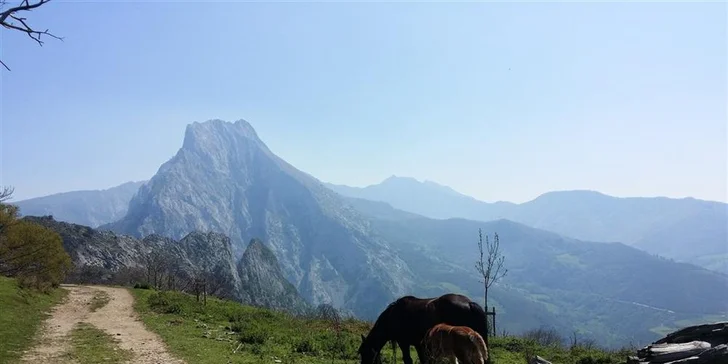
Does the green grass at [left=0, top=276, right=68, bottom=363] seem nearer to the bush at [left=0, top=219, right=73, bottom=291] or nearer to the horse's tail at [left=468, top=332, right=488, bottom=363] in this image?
the bush at [left=0, top=219, right=73, bottom=291]

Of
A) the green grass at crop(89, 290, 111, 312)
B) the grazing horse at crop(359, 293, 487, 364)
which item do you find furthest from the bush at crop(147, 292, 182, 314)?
the grazing horse at crop(359, 293, 487, 364)

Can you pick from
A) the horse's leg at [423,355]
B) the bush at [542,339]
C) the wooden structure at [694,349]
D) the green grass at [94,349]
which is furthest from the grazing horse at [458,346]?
the bush at [542,339]

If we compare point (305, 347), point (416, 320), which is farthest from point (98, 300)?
point (416, 320)

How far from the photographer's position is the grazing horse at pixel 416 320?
43.1 ft

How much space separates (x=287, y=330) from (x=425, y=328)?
36.0ft

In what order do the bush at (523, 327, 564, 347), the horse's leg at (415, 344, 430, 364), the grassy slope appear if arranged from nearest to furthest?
the horse's leg at (415, 344, 430, 364), the grassy slope, the bush at (523, 327, 564, 347)

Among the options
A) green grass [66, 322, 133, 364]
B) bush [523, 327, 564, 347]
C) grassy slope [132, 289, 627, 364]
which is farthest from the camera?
bush [523, 327, 564, 347]

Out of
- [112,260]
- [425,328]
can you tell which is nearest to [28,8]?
[425,328]

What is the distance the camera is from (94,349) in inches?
651

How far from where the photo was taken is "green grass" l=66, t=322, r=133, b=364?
49.0 feet

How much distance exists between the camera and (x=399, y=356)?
17.6 m

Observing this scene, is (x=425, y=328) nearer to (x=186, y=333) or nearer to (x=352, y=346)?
(x=352, y=346)

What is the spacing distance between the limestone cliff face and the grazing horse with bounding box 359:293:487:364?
384ft

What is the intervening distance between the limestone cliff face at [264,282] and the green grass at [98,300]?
8776 cm
